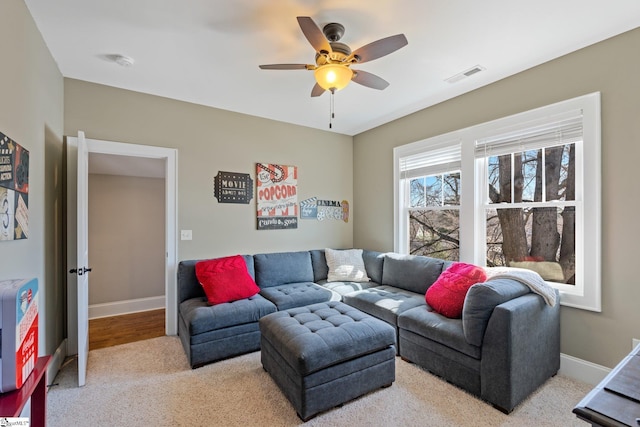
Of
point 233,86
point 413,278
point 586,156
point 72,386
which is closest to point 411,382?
point 413,278

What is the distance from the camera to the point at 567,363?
2447 millimetres

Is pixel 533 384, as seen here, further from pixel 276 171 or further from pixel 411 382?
pixel 276 171

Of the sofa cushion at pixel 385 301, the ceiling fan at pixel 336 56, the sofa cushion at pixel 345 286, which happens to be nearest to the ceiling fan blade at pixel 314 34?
the ceiling fan at pixel 336 56

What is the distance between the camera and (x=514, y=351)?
77.9 inches

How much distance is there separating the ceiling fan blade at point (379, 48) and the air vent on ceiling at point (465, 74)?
3.92 ft

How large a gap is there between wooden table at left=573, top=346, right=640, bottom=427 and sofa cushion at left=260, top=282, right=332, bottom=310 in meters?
2.51

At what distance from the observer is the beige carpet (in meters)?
1.92

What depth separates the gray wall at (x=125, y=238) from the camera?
3.89 m

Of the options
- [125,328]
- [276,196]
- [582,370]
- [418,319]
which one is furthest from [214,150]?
[582,370]

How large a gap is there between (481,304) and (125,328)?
3823 mm

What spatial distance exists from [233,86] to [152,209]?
2322 millimetres

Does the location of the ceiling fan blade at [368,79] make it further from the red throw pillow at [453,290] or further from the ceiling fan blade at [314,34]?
the red throw pillow at [453,290]

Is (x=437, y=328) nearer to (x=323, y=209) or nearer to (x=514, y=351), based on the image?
(x=514, y=351)

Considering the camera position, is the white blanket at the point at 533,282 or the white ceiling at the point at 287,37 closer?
the white ceiling at the point at 287,37
